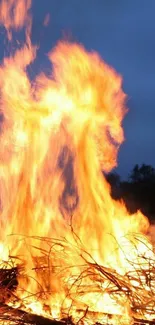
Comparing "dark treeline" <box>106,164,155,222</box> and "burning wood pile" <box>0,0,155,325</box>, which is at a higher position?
"dark treeline" <box>106,164,155,222</box>

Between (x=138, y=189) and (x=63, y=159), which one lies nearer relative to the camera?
(x=63, y=159)

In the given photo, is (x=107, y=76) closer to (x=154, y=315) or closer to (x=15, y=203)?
(x=15, y=203)

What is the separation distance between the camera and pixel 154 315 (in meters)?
4.67

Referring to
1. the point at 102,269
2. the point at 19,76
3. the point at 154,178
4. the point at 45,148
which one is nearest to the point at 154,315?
the point at 102,269

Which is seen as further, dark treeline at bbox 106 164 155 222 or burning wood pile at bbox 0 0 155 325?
dark treeline at bbox 106 164 155 222

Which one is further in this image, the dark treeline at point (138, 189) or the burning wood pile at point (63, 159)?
the dark treeline at point (138, 189)

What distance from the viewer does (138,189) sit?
25.3 m

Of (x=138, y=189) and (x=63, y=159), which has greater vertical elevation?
(x=138, y=189)

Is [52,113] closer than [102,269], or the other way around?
[102,269]

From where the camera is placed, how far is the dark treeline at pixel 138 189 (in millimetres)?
21375

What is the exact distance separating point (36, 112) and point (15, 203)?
3.78ft

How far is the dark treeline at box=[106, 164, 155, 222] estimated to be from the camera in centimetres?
2138

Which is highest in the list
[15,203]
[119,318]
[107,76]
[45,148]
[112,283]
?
[107,76]

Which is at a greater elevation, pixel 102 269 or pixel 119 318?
pixel 102 269
